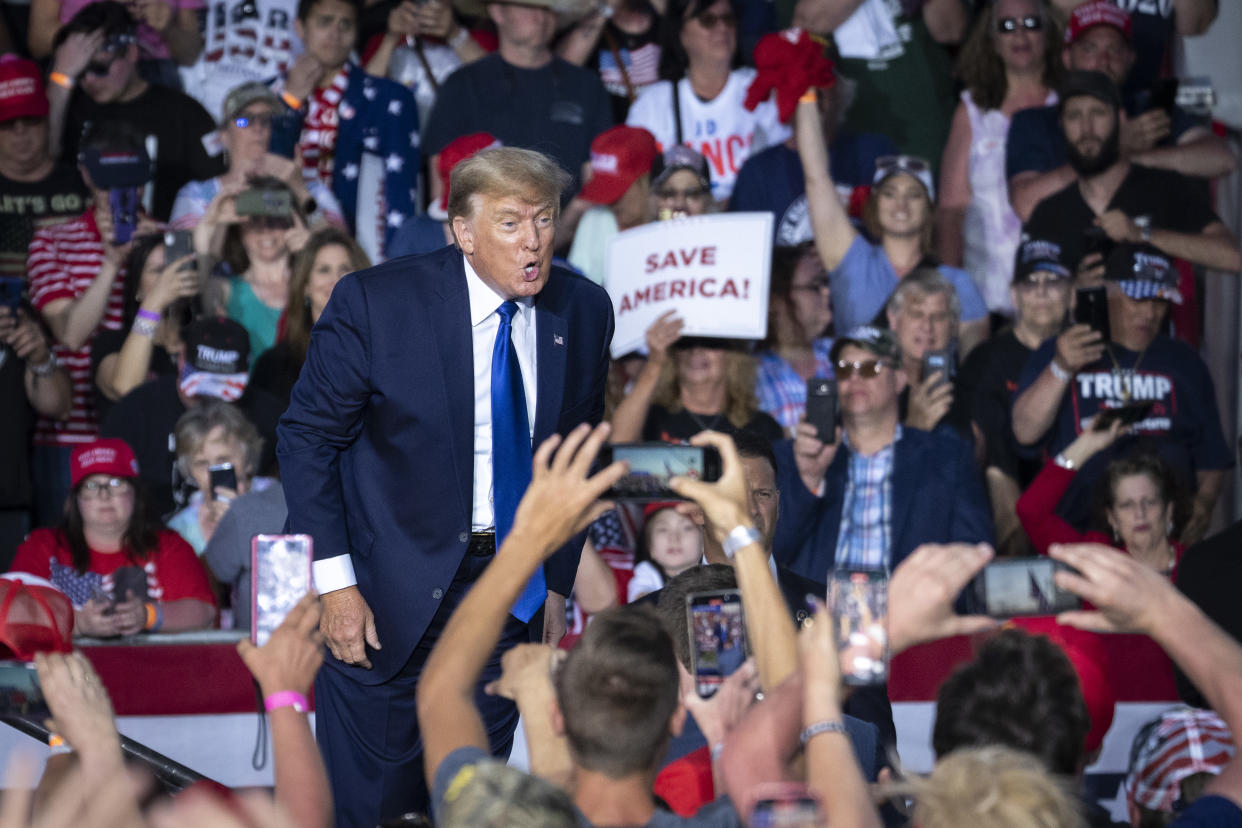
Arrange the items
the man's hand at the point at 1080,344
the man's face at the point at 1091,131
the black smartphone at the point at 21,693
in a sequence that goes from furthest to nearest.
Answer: the man's face at the point at 1091,131 < the man's hand at the point at 1080,344 < the black smartphone at the point at 21,693

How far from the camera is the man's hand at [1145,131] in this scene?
6.34 metres

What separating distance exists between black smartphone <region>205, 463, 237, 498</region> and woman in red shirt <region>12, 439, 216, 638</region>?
0.23m

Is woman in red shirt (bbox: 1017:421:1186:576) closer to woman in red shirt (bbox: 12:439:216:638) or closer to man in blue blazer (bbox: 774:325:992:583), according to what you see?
man in blue blazer (bbox: 774:325:992:583)

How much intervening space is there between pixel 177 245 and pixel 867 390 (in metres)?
2.71

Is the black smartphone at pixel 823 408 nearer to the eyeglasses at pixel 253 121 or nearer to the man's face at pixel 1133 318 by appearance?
the man's face at pixel 1133 318

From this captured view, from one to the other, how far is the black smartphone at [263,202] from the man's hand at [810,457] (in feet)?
7.33

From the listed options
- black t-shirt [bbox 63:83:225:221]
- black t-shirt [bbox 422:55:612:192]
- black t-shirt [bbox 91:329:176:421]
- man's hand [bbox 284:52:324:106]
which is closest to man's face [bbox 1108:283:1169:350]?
black t-shirt [bbox 422:55:612:192]

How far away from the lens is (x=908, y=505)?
5.16 metres

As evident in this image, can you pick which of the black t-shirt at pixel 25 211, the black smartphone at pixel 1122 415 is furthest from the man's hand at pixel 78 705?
the black t-shirt at pixel 25 211

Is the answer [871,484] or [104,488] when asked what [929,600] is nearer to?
[871,484]

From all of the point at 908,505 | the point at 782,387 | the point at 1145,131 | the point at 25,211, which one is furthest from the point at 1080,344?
the point at 25,211

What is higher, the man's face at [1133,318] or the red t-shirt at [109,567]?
the man's face at [1133,318]

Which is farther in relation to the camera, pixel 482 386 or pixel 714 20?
pixel 714 20

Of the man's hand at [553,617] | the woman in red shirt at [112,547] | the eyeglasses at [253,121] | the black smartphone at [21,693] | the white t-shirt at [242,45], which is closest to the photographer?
the black smartphone at [21,693]
